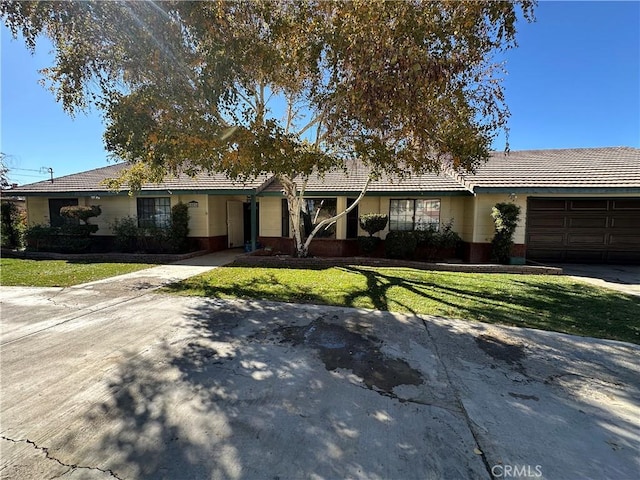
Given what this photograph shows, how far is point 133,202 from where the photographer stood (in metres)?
13.8

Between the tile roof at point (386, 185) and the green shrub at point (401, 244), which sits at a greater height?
the tile roof at point (386, 185)

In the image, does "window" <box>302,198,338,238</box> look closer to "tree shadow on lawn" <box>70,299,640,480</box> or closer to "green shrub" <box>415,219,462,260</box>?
"green shrub" <box>415,219,462,260</box>

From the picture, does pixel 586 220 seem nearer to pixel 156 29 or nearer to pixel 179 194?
pixel 156 29

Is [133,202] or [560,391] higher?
[133,202]

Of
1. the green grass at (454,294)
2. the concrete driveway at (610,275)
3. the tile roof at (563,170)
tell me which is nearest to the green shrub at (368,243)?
the green grass at (454,294)

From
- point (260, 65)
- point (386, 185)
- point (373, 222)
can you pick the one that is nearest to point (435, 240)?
point (373, 222)

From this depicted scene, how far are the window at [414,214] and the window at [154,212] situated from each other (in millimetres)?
9489

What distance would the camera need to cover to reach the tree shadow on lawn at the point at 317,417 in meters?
2.24

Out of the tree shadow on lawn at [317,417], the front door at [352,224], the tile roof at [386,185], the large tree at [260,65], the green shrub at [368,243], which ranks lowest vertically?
the tree shadow on lawn at [317,417]

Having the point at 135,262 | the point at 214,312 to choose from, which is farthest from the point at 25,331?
the point at 135,262

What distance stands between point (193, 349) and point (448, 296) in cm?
524

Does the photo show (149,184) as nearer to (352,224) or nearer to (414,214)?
(352,224)

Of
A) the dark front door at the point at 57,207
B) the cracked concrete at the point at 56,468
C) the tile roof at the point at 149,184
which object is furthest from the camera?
the dark front door at the point at 57,207

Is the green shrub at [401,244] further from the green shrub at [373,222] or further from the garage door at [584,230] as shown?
the garage door at [584,230]
